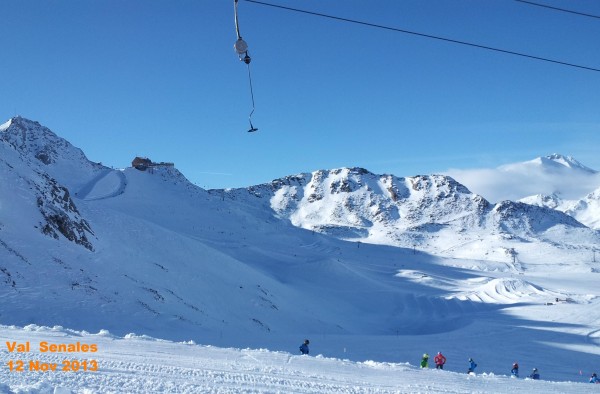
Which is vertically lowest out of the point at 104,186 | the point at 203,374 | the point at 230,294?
the point at 203,374

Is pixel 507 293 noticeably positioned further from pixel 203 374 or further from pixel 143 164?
pixel 143 164

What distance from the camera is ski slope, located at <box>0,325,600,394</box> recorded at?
9.78m

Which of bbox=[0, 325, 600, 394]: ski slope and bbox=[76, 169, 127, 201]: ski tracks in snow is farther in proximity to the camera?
bbox=[76, 169, 127, 201]: ski tracks in snow

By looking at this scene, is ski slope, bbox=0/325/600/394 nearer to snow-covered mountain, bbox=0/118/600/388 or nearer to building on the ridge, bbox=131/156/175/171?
snow-covered mountain, bbox=0/118/600/388

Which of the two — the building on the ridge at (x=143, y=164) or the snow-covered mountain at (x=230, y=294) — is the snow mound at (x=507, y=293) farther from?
the building on the ridge at (x=143, y=164)

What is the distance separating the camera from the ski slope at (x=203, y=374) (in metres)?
9.78

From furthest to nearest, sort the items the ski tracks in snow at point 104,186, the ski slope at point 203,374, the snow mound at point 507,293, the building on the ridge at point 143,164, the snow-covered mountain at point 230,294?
the building on the ridge at point 143,164, the ski tracks in snow at point 104,186, the snow mound at point 507,293, the snow-covered mountain at point 230,294, the ski slope at point 203,374

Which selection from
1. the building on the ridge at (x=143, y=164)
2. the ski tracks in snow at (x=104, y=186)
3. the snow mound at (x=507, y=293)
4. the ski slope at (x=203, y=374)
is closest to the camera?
the ski slope at (x=203, y=374)

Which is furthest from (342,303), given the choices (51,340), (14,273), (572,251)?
(572,251)

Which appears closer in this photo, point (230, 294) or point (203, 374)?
point (203, 374)

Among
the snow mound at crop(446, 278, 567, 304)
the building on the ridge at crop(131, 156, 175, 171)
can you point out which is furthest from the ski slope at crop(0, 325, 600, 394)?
the building on the ridge at crop(131, 156, 175, 171)

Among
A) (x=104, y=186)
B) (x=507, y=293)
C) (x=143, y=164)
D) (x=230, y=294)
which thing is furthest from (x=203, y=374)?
(x=143, y=164)

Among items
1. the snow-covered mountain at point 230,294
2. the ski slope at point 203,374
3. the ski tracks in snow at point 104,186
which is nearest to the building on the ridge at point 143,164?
the ski tracks in snow at point 104,186

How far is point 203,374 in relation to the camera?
11523 millimetres
